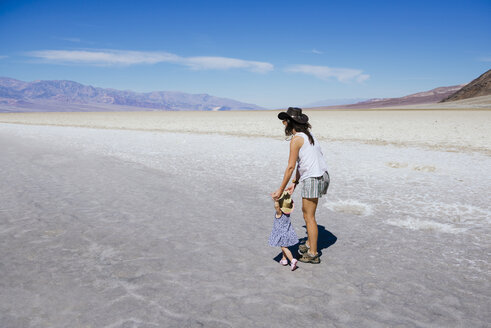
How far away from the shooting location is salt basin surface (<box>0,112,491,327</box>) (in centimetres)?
324

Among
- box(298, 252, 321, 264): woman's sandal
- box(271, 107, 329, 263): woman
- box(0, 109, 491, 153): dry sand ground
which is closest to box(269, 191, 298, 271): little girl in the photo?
box(271, 107, 329, 263): woman

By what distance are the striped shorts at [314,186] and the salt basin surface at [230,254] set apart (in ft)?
2.96

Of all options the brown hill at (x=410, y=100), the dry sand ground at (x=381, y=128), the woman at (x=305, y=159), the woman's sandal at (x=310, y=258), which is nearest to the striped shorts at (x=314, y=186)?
the woman at (x=305, y=159)

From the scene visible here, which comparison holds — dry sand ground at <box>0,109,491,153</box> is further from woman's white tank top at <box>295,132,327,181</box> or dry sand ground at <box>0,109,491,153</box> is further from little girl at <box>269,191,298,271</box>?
little girl at <box>269,191,298,271</box>

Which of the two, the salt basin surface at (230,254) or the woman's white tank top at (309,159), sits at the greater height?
the woman's white tank top at (309,159)

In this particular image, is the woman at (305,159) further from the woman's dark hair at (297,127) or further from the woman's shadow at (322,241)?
the woman's shadow at (322,241)

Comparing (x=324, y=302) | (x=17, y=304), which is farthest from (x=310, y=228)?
(x=17, y=304)

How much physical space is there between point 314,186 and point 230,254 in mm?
1429

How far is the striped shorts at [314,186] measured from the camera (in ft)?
13.0

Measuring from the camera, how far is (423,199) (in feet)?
23.9

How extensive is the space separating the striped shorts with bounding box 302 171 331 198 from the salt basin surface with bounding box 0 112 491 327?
903 mm

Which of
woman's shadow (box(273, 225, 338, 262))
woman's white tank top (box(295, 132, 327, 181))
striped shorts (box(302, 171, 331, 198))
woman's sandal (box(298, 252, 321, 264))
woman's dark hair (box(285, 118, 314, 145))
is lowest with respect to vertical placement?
woman's shadow (box(273, 225, 338, 262))

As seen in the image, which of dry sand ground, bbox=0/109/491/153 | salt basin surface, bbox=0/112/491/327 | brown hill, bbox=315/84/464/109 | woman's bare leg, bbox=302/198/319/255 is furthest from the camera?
brown hill, bbox=315/84/464/109

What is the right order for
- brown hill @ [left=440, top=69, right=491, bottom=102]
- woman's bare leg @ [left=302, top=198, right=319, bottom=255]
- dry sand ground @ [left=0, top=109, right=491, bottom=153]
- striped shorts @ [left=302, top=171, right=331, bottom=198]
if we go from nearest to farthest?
striped shorts @ [left=302, top=171, right=331, bottom=198] < woman's bare leg @ [left=302, top=198, right=319, bottom=255] < dry sand ground @ [left=0, top=109, right=491, bottom=153] < brown hill @ [left=440, top=69, right=491, bottom=102]
